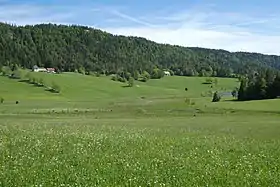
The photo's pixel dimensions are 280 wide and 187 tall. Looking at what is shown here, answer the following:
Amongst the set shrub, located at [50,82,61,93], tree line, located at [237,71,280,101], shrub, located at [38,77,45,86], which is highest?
tree line, located at [237,71,280,101]

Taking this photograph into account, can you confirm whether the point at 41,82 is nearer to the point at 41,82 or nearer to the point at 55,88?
the point at 41,82

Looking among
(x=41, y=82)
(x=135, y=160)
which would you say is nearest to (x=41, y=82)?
(x=41, y=82)

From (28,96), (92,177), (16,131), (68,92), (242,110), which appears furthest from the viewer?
(68,92)

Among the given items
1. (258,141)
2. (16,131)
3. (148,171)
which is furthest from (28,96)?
(148,171)

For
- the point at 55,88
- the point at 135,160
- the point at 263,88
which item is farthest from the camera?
the point at 55,88

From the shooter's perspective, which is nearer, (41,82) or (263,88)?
(263,88)

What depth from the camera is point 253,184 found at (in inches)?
741

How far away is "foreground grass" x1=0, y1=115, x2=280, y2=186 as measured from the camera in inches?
771

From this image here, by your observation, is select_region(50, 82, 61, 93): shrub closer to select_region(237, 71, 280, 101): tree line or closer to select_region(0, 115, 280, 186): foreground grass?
select_region(237, 71, 280, 101): tree line

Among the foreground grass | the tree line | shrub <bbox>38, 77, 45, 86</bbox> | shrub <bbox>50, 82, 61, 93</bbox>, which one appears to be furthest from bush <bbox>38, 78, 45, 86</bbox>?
the foreground grass

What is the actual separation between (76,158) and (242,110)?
218 feet

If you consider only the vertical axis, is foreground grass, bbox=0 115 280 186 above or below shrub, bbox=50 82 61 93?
above

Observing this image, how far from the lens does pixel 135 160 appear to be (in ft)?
82.9

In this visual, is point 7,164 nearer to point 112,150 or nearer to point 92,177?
point 92,177
